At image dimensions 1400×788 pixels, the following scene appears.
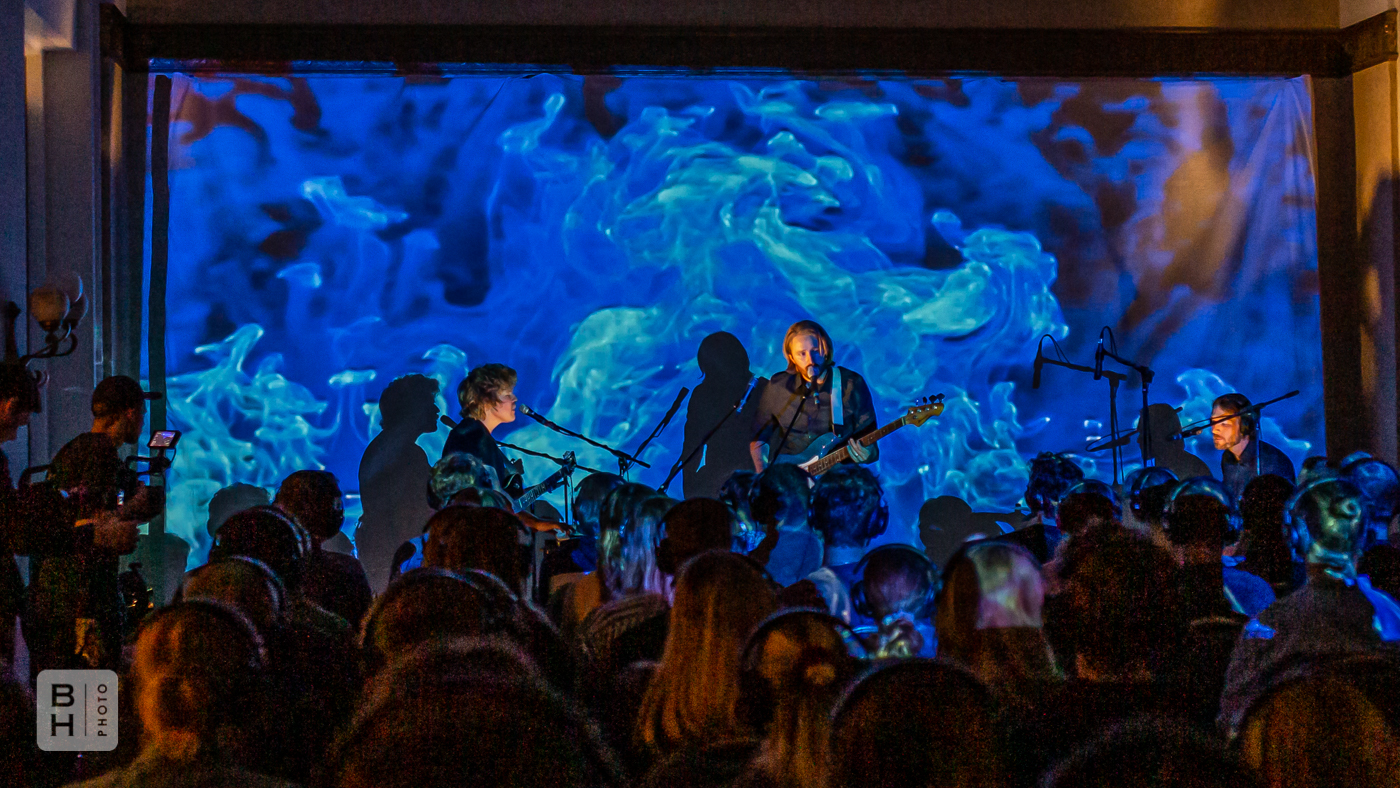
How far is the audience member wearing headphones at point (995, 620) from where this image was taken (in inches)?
75.2

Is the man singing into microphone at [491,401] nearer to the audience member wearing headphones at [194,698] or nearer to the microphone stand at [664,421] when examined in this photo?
the microphone stand at [664,421]

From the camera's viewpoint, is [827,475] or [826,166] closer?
[827,475]

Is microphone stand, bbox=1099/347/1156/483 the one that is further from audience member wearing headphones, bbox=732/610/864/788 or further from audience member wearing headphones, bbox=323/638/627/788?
audience member wearing headphones, bbox=323/638/627/788

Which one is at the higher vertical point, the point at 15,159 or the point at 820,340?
the point at 15,159

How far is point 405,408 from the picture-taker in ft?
24.0

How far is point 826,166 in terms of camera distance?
300 inches

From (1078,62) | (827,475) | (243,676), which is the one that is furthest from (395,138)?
(243,676)

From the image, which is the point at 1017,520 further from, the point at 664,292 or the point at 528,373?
the point at 528,373

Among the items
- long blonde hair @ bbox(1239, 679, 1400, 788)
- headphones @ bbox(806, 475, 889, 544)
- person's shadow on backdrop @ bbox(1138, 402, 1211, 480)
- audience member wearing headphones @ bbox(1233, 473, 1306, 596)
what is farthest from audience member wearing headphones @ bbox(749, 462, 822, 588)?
person's shadow on backdrop @ bbox(1138, 402, 1211, 480)

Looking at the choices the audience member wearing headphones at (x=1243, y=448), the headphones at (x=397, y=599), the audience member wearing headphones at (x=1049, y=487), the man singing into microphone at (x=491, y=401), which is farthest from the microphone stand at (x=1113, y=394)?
the headphones at (x=397, y=599)

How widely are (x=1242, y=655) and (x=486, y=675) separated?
1572mm

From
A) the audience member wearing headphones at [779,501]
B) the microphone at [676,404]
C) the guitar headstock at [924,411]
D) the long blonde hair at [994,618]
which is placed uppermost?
the microphone at [676,404]

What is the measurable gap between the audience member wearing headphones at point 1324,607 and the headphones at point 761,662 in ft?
2.48

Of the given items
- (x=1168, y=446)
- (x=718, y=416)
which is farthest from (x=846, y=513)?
(x=1168, y=446)
